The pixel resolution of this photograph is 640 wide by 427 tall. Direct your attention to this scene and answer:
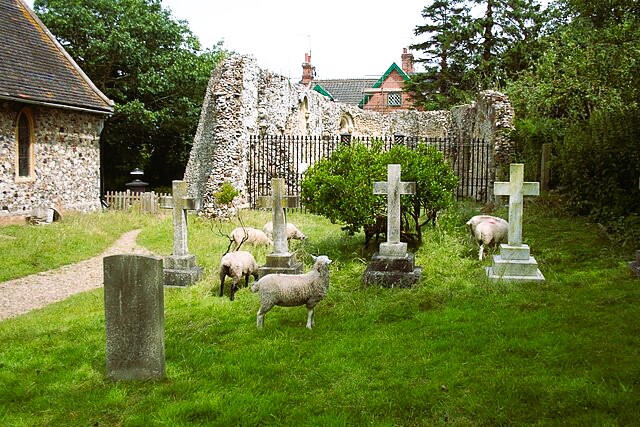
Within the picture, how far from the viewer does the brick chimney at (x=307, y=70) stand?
43094mm

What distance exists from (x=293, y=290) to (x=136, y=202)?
50.9 ft

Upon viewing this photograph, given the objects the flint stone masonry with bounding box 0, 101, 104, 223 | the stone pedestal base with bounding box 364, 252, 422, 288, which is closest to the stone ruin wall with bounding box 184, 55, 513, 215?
the flint stone masonry with bounding box 0, 101, 104, 223

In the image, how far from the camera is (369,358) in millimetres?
5656

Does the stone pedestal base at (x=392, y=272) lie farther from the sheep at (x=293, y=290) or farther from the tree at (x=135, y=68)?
the tree at (x=135, y=68)

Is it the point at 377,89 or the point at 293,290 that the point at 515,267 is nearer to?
the point at 293,290

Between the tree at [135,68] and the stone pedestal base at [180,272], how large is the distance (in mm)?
17909

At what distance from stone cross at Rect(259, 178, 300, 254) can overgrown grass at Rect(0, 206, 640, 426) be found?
1132 mm

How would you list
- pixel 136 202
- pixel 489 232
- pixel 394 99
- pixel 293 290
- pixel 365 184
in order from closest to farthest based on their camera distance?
1. pixel 293 290
2. pixel 489 232
3. pixel 365 184
4. pixel 136 202
5. pixel 394 99

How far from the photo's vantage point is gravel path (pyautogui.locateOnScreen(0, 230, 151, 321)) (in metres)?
9.16

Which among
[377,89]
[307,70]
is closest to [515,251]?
[307,70]

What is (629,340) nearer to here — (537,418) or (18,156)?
(537,418)

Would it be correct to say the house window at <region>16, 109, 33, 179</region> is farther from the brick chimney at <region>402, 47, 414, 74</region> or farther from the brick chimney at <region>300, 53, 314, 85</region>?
the brick chimney at <region>402, 47, 414, 74</region>

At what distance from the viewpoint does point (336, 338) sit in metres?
6.34

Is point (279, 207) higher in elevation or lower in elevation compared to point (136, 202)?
higher
